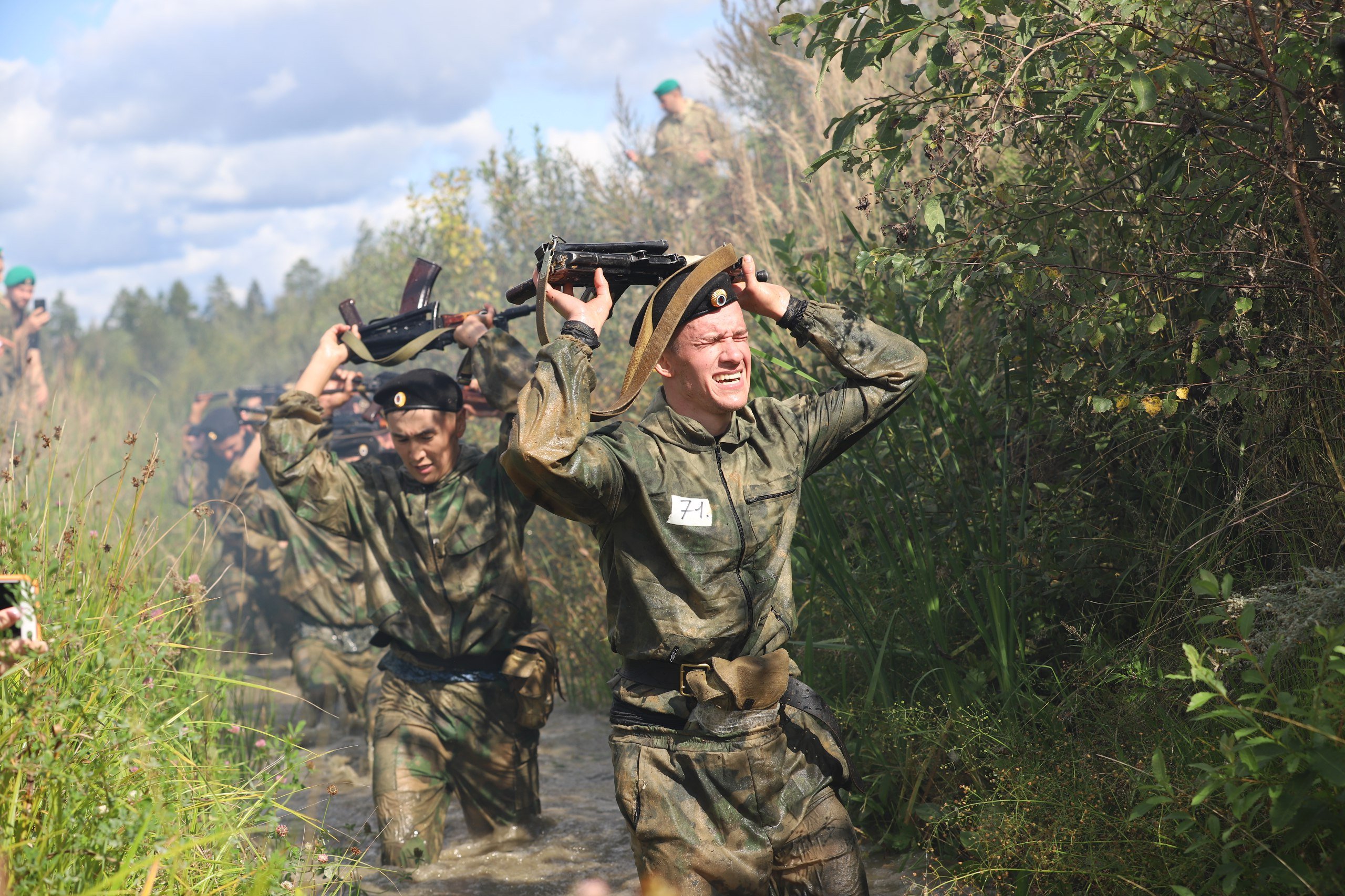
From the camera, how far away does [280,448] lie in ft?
15.7

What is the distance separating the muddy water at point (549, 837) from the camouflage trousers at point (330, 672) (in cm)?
77

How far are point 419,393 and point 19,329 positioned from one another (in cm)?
1049

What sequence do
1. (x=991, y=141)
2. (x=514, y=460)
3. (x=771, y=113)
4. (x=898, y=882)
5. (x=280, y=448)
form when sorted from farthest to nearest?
(x=771, y=113) → (x=280, y=448) → (x=898, y=882) → (x=991, y=141) → (x=514, y=460)

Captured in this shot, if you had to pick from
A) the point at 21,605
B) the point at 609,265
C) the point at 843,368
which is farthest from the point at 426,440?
the point at 21,605

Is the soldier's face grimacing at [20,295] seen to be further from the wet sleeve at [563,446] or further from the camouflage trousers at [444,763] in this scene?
the wet sleeve at [563,446]

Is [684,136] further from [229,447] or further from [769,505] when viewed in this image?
[769,505]

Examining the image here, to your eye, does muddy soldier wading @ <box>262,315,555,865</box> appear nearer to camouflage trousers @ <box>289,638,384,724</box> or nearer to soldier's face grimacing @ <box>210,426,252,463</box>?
camouflage trousers @ <box>289,638,384,724</box>

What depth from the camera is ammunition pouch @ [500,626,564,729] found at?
489 cm

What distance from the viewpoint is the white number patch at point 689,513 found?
303 centimetres

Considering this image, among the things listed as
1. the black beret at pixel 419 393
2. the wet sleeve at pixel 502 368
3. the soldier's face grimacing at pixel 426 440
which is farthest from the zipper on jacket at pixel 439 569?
the wet sleeve at pixel 502 368

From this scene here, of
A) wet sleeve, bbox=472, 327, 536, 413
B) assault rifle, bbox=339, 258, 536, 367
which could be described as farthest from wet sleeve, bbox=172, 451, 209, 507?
wet sleeve, bbox=472, 327, 536, 413

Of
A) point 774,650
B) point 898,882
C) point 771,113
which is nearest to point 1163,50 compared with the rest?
point 774,650

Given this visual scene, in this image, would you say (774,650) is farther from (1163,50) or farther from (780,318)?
(1163,50)

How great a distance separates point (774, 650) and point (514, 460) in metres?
0.95
